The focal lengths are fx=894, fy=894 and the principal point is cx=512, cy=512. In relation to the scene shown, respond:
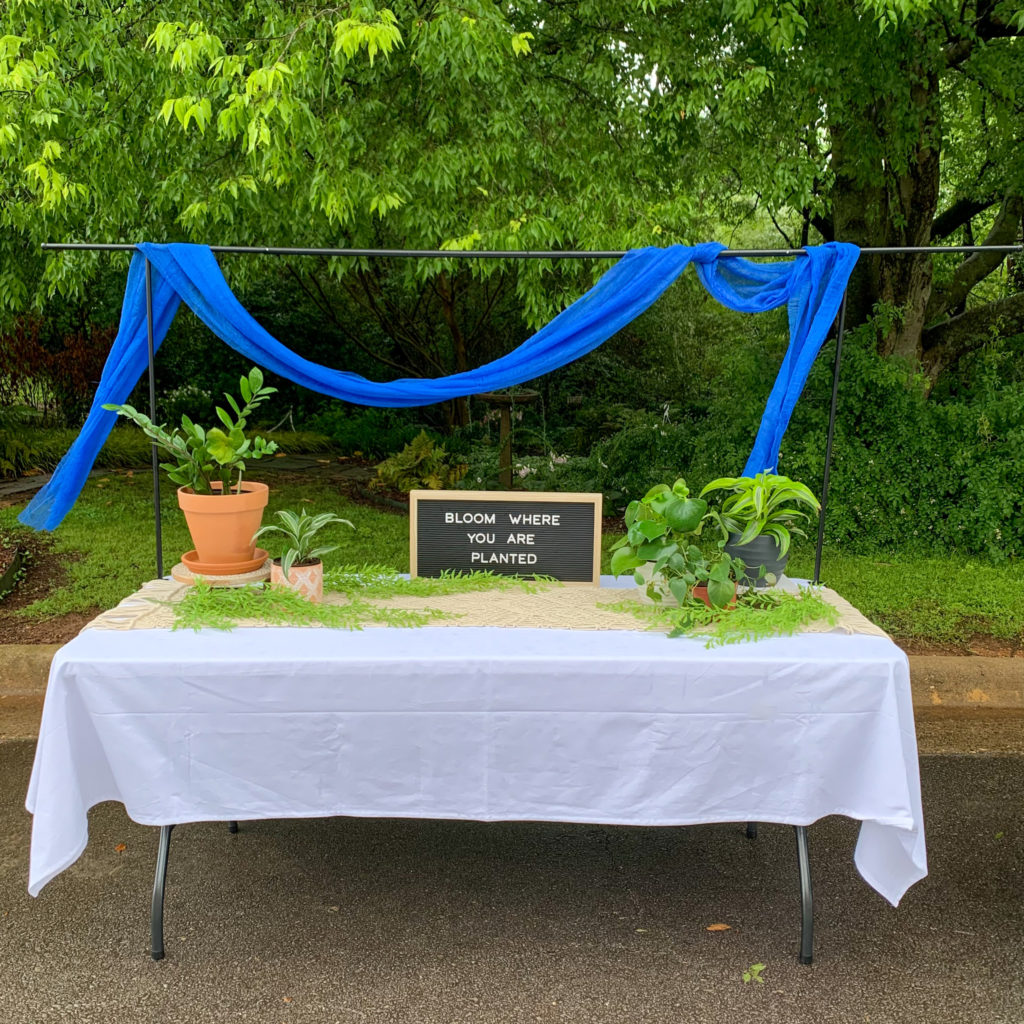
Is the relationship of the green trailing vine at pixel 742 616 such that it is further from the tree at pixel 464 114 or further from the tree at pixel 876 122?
the tree at pixel 876 122

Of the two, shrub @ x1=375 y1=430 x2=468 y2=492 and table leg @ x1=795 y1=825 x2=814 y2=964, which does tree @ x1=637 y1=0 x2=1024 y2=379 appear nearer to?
shrub @ x1=375 y1=430 x2=468 y2=492

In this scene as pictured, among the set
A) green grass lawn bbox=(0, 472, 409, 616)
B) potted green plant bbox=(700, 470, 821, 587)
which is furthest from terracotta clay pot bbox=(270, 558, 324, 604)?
green grass lawn bbox=(0, 472, 409, 616)

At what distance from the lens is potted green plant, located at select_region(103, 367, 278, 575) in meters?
2.48

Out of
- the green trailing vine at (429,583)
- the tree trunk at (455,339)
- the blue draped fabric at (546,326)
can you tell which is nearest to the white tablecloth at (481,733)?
the green trailing vine at (429,583)

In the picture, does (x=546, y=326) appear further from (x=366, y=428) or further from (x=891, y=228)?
(x=366, y=428)

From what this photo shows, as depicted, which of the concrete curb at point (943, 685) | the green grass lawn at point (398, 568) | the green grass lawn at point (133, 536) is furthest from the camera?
the green grass lawn at point (133, 536)

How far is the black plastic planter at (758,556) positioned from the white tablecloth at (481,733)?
0.34 meters

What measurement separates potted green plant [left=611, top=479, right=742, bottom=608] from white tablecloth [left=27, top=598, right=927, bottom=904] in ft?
0.60

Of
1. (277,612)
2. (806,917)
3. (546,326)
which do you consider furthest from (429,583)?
(806,917)

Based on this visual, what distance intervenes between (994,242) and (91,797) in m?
6.92

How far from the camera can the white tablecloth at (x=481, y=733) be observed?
214 cm

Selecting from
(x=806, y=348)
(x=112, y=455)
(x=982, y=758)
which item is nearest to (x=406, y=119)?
(x=806, y=348)

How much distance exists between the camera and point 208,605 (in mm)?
2402

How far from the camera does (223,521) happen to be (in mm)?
2514
